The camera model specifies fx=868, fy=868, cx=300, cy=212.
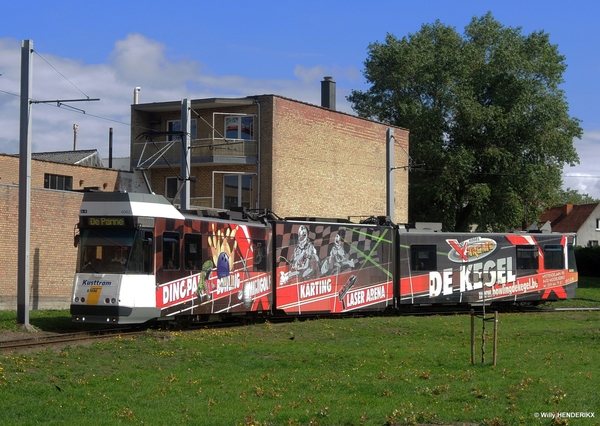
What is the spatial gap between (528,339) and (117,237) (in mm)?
10056

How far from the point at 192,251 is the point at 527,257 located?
15.9 metres

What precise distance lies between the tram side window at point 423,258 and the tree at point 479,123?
2477cm

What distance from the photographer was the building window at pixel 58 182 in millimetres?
36875

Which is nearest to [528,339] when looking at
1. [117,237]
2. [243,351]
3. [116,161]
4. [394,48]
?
[243,351]

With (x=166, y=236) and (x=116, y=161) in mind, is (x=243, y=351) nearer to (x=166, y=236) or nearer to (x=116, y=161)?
(x=166, y=236)

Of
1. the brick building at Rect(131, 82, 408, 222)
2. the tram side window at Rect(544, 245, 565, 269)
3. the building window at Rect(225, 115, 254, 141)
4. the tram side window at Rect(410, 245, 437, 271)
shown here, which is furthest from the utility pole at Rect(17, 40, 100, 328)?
the building window at Rect(225, 115, 254, 141)

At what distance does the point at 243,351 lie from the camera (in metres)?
17.7

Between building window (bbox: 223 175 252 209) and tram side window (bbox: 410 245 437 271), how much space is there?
1318 cm

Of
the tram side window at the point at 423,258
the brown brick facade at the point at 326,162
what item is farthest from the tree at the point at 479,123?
the tram side window at the point at 423,258

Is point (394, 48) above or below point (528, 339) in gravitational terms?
above

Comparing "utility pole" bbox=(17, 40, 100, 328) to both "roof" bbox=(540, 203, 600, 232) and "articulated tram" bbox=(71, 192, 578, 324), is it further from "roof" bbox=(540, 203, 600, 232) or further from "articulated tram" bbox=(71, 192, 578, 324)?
"roof" bbox=(540, 203, 600, 232)

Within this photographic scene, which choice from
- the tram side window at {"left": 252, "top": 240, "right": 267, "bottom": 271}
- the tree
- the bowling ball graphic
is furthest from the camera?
the tree

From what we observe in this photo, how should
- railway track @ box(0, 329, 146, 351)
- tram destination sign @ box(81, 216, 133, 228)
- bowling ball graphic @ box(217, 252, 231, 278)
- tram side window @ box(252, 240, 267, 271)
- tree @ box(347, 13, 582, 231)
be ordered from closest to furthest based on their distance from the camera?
1. railway track @ box(0, 329, 146, 351)
2. tram destination sign @ box(81, 216, 133, 228)
3. bowling ball graphic @ box(217, 252, 231, 278)
4. tram side window @ box(252, 240, 267, 271)
5. tree @ box(347, 13, 582, 231)

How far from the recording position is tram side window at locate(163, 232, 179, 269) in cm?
2111
